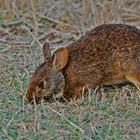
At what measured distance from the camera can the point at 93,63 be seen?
5969 mm

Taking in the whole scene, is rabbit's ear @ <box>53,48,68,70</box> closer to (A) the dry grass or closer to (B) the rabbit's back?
(B) the rabbit's back

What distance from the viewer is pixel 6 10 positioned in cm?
851

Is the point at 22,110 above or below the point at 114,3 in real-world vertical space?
below

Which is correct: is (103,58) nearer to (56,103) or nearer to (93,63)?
(93,63)

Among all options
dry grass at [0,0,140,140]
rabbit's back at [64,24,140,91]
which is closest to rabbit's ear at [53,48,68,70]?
rabbit's back at [64,24,140,91]

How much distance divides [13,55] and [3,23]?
1164mm

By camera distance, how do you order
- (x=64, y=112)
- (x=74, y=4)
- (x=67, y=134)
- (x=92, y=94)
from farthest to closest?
1. (x=74, y=4)
2. (x=92, y=94)
3. (x=64, y=112)
4. (x=67, y=134)

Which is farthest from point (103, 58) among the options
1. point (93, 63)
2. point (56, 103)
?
point (56, 103)

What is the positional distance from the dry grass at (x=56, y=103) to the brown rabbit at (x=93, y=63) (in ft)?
0.44

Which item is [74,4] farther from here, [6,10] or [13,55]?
[13,55]

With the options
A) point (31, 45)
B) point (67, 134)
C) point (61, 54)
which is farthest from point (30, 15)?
point (67, 134)

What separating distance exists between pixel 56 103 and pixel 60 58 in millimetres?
433

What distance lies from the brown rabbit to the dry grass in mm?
135

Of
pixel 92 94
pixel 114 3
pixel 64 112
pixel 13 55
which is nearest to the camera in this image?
pixel 64 112
